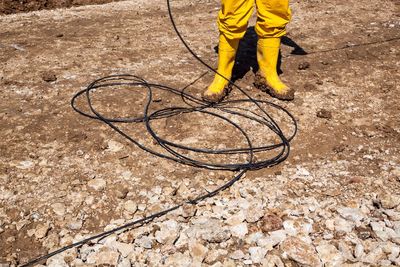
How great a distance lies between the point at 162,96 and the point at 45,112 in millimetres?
1176

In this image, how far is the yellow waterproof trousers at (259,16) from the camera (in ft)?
12.5

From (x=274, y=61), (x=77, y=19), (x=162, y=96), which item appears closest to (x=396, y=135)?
(x=274, y=61)

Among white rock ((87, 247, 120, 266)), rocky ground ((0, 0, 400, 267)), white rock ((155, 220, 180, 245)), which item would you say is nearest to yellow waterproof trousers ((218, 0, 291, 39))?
rocky ground ((0, 0, 400, 267))

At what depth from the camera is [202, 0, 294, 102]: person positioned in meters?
3.83

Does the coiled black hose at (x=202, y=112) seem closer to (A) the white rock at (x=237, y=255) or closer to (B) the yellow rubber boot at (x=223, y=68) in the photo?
(B) the yellow rubber boot at (x=223, y=68)

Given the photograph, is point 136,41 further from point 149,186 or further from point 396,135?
point 396,135

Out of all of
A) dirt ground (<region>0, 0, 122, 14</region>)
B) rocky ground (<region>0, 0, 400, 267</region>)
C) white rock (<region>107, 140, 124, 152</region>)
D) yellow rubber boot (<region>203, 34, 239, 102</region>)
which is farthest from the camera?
dirt ground (<region>0, 0, 122, 14</region>)

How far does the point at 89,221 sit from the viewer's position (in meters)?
2.85

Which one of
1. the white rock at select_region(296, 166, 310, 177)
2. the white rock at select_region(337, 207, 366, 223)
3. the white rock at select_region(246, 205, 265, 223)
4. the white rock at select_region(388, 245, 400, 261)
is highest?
the white rock at select_region(388, 245, 400, 261)

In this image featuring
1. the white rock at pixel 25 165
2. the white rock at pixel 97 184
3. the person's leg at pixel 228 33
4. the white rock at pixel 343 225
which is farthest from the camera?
the person's leg at pixel 228 33

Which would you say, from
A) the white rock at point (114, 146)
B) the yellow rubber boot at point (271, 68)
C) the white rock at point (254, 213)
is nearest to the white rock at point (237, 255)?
the white rock at point (254, 213)

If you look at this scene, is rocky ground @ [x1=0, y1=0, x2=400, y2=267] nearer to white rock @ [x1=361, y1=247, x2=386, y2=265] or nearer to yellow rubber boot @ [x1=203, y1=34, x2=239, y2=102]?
white rock @ [x1=361, y1=247, x2=386, y2=265]

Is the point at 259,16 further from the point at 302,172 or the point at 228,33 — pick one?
the point at 302,172

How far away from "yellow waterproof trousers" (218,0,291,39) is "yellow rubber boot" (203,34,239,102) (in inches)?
3.9
